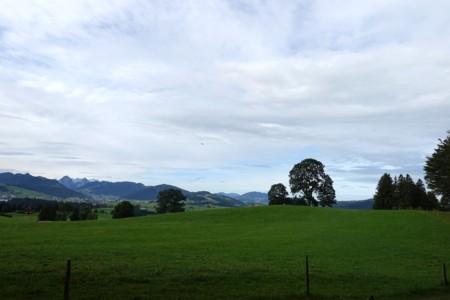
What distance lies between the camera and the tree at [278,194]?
5236 inches

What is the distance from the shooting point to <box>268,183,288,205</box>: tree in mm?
133000

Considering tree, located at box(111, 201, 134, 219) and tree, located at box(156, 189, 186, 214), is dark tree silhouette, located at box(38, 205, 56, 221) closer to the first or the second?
tree, located at box(111, 201, 134, 219)

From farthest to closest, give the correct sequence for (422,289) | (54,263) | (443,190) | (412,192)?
1. (412,192)
2. (443,190)
3. (54,263)
4. (422,289)

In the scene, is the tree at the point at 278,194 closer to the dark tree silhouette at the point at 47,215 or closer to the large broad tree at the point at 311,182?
the large broad tree at the point at 311,182

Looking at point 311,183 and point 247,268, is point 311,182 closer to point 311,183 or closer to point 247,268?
point 311,183

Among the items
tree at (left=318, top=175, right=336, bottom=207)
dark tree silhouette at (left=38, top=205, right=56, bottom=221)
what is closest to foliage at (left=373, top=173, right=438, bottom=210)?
tree at (left=318, top=175, right=336, bottom=207)

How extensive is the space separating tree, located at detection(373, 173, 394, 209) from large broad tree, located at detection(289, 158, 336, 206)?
14.7 metres

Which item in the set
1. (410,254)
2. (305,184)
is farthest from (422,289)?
(305,184)

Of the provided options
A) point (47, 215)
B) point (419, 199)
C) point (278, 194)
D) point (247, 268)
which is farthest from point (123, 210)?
point (247, 268)

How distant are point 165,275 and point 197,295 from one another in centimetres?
514

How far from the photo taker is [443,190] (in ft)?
274

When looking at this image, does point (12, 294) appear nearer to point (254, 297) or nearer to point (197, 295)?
point (197, 295)

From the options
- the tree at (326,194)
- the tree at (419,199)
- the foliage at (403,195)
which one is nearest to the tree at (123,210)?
the tree at (326,194)

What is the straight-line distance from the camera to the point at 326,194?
129875 millimetres
